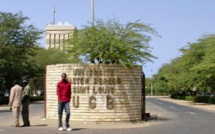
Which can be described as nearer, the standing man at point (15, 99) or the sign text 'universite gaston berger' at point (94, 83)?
the standing man at point (15, 99)

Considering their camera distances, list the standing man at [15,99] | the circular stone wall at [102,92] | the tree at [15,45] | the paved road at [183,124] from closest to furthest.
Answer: the paved road at [183,124]
the standing man at [15,99]
the circular stone wall at [102,92]
the tree at [15,45]

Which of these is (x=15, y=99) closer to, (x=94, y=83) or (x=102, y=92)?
(x=94, y=83)

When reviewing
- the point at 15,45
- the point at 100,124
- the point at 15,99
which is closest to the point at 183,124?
the point at 100,124

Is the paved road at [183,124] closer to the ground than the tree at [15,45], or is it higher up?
closer to the ground

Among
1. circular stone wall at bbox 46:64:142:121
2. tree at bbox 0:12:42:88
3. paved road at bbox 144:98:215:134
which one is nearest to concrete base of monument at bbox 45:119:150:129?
circular stone wall at bbox 46:64:142:121

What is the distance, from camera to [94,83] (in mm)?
15844

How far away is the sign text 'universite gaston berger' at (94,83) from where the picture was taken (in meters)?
15.8

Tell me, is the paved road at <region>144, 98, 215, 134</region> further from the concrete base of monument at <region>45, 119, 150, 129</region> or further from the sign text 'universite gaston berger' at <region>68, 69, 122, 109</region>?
the sign text 'universite gaston berger' at <region>68, 69, 122, 109</region>

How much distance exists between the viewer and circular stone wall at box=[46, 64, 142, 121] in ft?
51.3

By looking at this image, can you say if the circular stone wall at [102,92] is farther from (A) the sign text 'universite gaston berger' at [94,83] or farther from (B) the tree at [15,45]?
(B) the tree at [15,45]

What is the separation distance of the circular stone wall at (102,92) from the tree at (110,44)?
1.47 feet

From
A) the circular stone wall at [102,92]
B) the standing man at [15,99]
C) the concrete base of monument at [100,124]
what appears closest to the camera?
the standing man at [15,99]

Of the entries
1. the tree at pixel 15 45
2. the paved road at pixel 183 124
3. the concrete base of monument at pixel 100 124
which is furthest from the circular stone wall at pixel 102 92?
the tree at pixel 15 45

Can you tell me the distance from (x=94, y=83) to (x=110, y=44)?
169 centimetres
